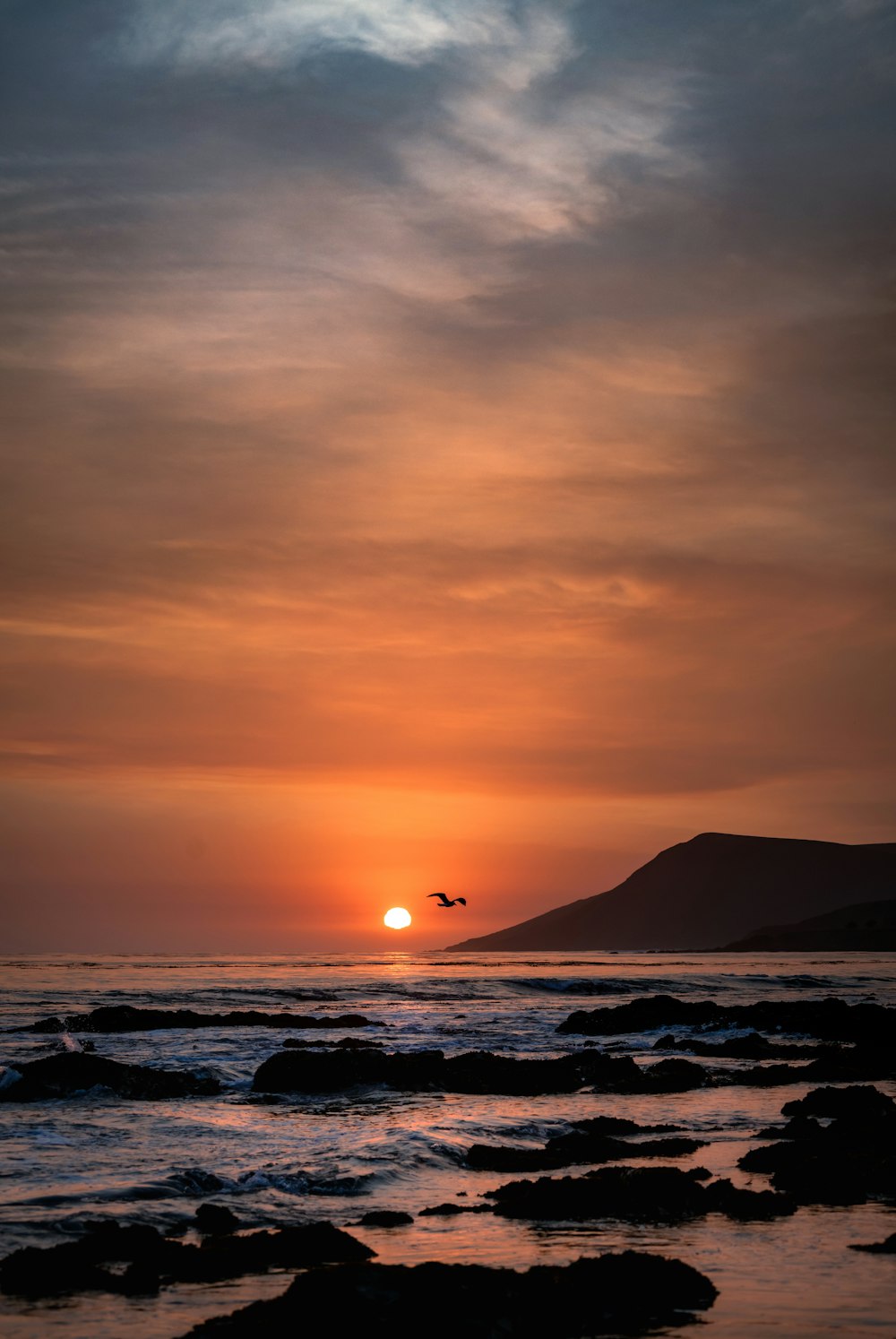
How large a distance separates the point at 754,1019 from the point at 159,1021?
20400 millimetres

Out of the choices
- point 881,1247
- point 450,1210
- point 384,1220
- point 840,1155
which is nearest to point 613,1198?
point 450,1210

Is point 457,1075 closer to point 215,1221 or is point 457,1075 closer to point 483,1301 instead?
point 215,1221

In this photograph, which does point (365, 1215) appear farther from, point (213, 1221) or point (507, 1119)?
point (507, 1119)

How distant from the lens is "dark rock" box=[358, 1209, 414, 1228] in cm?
1244

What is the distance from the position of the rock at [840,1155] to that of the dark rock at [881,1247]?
6.82 feet

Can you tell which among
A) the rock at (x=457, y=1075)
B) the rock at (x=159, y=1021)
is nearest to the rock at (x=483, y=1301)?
the rock at (x=457, y=1075)

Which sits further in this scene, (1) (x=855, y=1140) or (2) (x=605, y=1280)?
(1) (x=855, y=1140)

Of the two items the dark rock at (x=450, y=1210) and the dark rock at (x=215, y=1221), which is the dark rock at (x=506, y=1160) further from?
the dark rock at (x=215, y=1221)

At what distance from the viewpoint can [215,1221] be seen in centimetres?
1241

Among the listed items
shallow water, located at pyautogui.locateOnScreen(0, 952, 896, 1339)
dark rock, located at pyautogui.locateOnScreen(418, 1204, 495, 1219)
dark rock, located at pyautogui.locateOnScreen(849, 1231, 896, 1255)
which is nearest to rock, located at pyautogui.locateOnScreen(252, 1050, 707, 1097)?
shallow water, located at pyautogui.locateOnScreen(0, 952, 896, 1339)

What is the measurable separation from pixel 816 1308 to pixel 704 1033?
32.0m

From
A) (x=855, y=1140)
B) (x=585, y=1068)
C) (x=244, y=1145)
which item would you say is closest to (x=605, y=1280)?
(x=855, y=1140)

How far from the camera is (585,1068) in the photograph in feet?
86.9

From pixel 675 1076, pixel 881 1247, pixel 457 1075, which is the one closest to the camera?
pixel 881 1247
